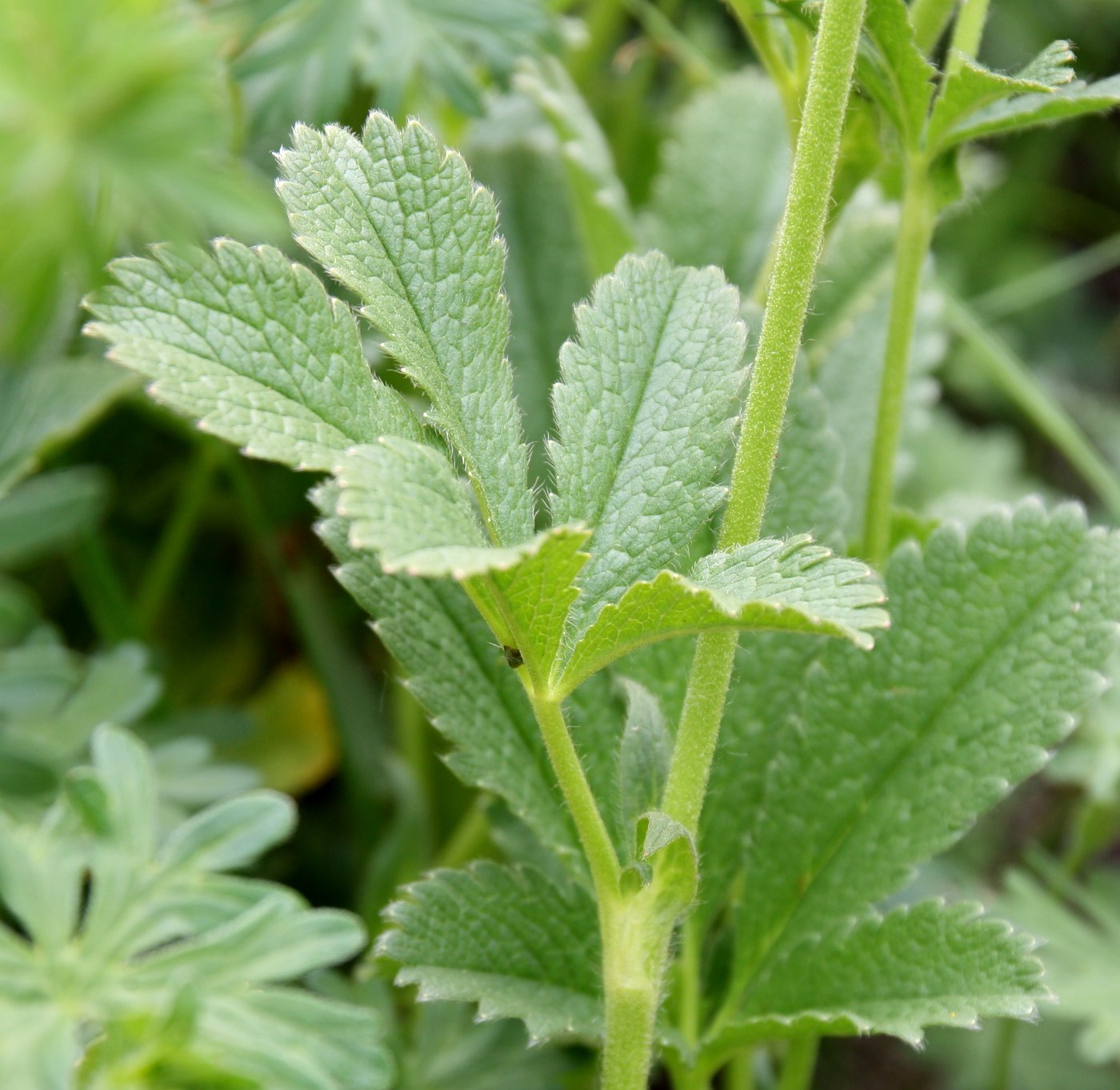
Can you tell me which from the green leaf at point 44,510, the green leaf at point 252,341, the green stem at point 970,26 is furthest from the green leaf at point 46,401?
the green stem at point 970,26

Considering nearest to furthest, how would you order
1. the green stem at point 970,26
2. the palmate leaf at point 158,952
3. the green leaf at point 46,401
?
the palmate leaf at point 158,952 < the green stem at point 970,26 < the green leaf at point 46,401

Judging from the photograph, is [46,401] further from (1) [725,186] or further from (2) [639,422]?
(1) [725,186]

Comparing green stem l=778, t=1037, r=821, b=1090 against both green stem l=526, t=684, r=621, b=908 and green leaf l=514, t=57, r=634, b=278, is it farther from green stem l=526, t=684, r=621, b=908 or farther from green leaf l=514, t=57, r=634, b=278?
green leaf l=514, t=57, r=634, b=278

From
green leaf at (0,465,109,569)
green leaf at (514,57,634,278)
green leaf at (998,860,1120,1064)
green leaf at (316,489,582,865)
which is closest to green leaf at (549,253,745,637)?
green leaf at (316,489,582,865)

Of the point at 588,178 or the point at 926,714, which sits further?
the point at 588,178

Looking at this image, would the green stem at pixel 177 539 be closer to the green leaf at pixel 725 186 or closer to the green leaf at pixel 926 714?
the green leaf at pixel 725 186

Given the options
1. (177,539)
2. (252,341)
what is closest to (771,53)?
(252,341)
